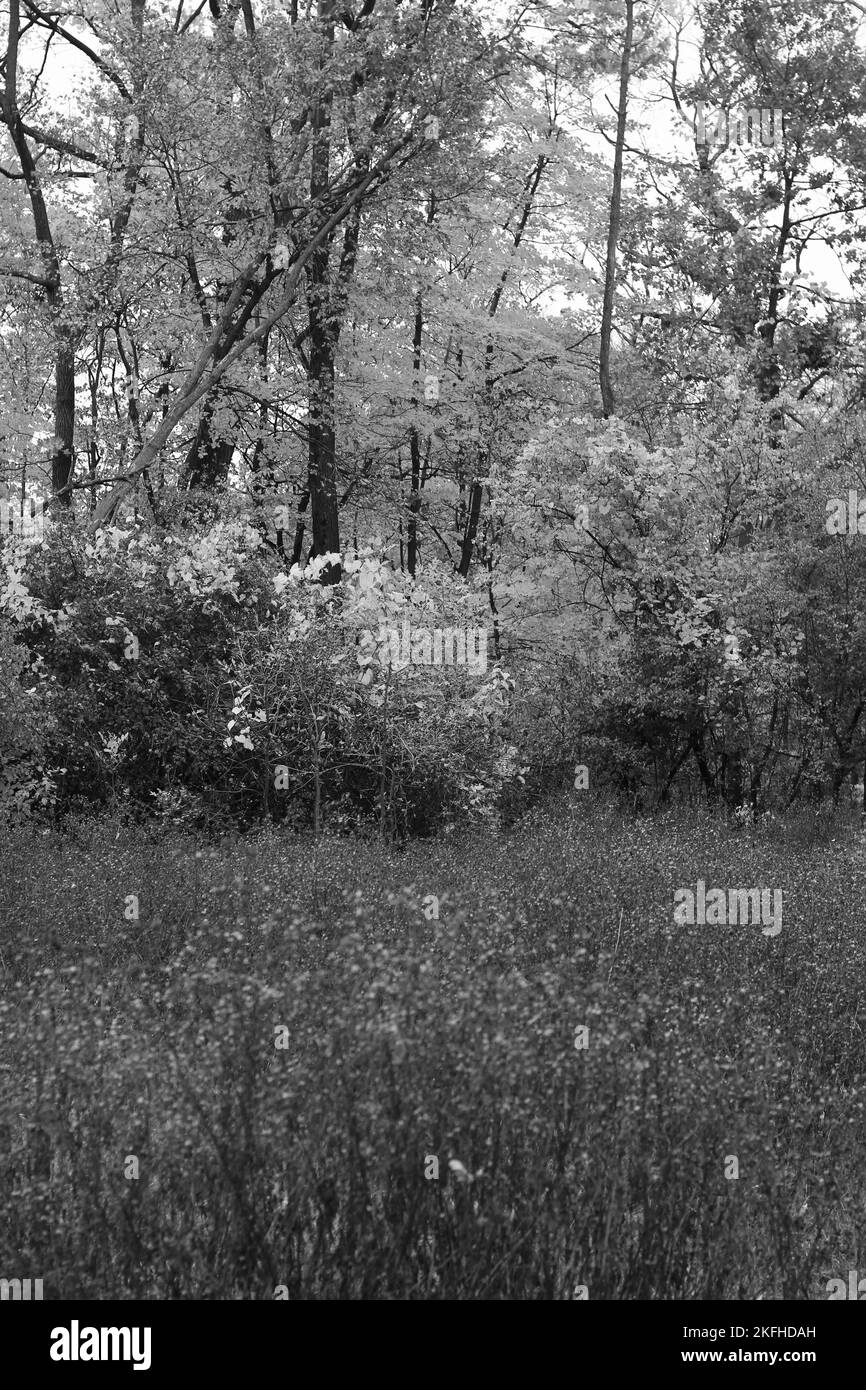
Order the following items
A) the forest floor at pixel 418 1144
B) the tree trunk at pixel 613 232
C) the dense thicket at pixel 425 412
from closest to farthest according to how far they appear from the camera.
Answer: the forest floor at pixel 418 1144 → the dense thicket at pixel 425 412 → the tree trunk at pixel 613 232

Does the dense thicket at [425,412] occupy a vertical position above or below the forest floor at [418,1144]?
above

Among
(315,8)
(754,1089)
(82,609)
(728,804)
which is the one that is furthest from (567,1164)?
(315,8)

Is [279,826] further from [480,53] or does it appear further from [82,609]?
[480,53]

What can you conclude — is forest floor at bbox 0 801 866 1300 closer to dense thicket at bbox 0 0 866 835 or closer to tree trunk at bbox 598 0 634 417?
dense thicket at bbox 0 0 866 835

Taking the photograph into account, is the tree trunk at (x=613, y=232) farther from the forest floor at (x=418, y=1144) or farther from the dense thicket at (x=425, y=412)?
the forest floor at (x=418, y=1144)

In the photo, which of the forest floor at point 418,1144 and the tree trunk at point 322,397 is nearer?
the forest floor at point 418,1144

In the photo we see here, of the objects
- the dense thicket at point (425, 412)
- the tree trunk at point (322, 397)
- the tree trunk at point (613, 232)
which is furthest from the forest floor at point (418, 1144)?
the tree trunk at point (613, 232)

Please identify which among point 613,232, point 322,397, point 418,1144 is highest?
point 613,232

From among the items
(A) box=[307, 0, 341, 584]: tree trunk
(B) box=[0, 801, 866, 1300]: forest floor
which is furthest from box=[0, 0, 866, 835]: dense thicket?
(B) box=[0, 801, 866, 1300]: forest floor

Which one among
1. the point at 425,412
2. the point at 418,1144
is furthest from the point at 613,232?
the point at 418,1144

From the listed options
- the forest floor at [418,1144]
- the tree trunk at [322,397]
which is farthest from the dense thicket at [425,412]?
the forest floor at [418,1144]

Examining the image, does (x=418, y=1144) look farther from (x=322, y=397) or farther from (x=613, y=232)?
(x=613, y=232)

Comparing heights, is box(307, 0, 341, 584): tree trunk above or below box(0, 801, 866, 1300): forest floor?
above

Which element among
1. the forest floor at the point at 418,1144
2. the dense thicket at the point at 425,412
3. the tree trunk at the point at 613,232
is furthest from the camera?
the tree trunk at the point at 613,232
